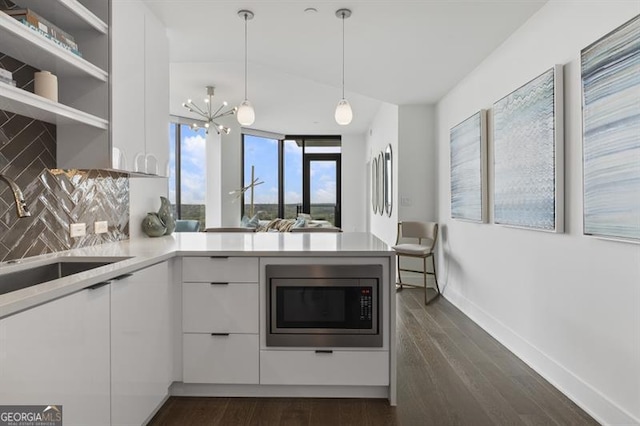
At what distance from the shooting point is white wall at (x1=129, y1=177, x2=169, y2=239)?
2.77m

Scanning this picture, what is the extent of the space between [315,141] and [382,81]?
601cm

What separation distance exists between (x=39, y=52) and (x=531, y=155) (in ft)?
9.23

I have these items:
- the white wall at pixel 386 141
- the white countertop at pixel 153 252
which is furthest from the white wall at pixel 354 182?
the white countertop at pixel 153 252

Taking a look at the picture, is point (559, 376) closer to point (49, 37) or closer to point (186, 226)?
point (49, 37)

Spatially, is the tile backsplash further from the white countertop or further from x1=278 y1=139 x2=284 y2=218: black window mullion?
x1=278 y1=139 x2=284 y2=218: black window mullion

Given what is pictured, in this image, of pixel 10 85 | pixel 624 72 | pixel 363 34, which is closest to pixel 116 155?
pixel 10 85

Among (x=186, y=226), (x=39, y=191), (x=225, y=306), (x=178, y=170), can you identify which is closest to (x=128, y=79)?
(x=39, y=191)

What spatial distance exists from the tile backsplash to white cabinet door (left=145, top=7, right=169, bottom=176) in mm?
361

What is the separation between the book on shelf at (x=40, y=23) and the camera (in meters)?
1.59

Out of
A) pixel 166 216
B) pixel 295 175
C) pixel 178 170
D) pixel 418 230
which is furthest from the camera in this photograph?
pixel 295 175

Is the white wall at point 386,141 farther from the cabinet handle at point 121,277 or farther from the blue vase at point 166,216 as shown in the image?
the cabinet handle at point 121,277

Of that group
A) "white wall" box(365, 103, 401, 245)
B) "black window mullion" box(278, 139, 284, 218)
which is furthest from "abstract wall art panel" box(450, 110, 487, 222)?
"black window mullion" box(278, 139, 284, 218)

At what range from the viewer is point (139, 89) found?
242 cm
